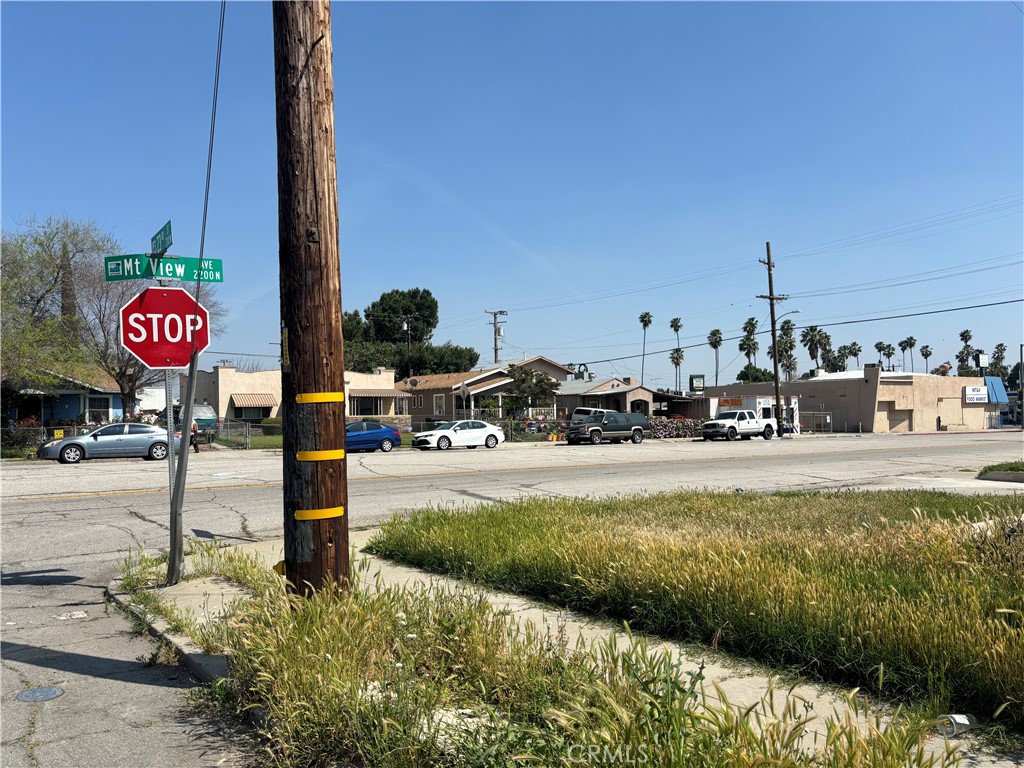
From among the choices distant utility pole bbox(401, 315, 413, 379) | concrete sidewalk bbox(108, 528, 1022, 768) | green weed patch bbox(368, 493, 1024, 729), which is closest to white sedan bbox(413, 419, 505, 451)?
green weed patch bbox(368, 493, 1024, 729)

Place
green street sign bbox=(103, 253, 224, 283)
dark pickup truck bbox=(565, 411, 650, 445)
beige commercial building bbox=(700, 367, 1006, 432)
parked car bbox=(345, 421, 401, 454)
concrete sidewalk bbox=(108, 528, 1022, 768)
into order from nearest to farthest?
1. concrete sidewalk bbox=(108, 528, 1022, 768)
2. green street sign bbox=(103, 253, 224, 283)
3. parked car bbox=(345, 421, 401, 454)
4. dark pickup truck bbox=(565, 411, 650, 445)
5. beige commercial building bbox=(700, 367, 1006, 432)

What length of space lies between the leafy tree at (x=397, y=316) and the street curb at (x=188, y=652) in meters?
96.0

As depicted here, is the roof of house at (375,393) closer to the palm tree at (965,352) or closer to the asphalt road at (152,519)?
the asphalt road at (152,519)

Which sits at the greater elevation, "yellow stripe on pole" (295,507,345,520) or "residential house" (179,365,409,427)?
"residential house" (179,365,409,427)

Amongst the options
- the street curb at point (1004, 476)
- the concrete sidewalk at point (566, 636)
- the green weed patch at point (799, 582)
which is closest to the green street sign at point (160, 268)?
the concrete sidewalk at point (566, 636)

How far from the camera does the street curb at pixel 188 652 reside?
523 cm

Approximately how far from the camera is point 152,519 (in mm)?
12523

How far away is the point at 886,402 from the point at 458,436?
42.5m

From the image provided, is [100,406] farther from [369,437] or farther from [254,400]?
[369,437]

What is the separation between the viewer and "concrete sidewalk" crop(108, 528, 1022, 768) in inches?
170

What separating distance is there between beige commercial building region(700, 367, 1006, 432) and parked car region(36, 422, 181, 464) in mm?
43988

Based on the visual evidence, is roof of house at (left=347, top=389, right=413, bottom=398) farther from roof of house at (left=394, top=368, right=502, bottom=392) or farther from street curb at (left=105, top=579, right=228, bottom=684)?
street curb at (left=105, top=579, right=228, bottom=684)

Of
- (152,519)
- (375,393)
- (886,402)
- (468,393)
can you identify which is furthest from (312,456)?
(886,402)

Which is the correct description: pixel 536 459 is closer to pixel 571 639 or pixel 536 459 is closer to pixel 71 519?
pixel 71 519
